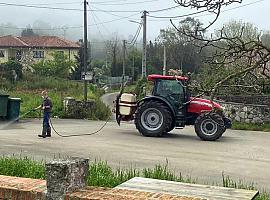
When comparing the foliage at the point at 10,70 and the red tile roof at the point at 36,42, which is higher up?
the red tile roof at the point at 36,42

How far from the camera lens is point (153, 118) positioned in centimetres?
1723

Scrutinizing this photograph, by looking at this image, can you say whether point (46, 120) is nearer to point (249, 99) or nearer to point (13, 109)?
point (13, 109)

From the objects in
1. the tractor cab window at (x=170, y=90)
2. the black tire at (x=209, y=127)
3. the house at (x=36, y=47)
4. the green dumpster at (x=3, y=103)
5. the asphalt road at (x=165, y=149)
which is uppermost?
the house at (x=36, y=47)

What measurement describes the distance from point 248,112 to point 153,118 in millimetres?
6292

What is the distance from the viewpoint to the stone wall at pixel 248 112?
2170 cm

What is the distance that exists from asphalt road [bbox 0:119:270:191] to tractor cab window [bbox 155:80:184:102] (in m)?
1.33

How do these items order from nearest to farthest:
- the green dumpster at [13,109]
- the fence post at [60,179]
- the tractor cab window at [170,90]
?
the fence post at [60,179]
the tractor cab window at [170,90]
the green dumpster at [13,109]

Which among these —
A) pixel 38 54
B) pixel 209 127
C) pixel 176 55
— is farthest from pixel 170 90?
pixel 38 54

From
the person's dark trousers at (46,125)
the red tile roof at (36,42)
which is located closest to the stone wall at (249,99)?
the person's dark trousers at (46,125)

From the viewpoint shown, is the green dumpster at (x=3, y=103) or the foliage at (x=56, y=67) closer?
the green dumpster at (x=3, y=103)

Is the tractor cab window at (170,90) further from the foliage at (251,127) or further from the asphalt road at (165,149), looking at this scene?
the foliage at (251,127)

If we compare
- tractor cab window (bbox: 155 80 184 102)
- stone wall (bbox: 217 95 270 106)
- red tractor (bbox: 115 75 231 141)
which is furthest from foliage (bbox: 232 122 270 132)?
tractor cab window (bbox: 155 80 184 102)

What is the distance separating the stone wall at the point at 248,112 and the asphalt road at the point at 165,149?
2.18 metres

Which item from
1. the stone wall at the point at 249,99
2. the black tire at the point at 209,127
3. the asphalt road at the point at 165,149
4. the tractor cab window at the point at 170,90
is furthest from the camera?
the stone wall at the point at 249,99
